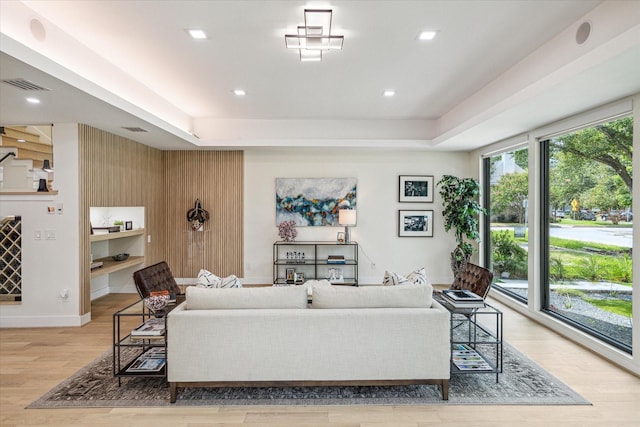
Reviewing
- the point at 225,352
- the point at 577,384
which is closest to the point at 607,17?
the point at 577,384

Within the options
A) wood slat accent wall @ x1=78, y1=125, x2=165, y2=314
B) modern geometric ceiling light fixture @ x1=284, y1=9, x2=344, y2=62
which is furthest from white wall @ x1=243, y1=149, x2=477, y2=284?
modern geometric ceiling light fixture @ x1=284, y1=9, x2=344, y2=62

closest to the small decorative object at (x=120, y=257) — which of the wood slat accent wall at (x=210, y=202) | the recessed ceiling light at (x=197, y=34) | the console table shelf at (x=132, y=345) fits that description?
the wood slat accent wall at (x=210, y=202)

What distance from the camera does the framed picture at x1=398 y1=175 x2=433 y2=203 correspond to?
6.70m

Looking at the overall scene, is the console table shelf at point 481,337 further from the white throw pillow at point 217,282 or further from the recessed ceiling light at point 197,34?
the recessed ceiling light at point 197,34

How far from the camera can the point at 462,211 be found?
5.93 metres

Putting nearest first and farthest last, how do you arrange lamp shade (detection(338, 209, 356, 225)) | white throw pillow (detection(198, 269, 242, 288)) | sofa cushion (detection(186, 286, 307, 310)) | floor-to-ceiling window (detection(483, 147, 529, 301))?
sofa cushion (detection(186, 286, 307, 310))
white throw pillow (detection(198, 269, 242, 288))
floor-to-ceiling window (detection(483, 147, 529, 301))
lamp shade (detection(338, 209, 356, 225))

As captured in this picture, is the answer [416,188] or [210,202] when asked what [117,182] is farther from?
[416,188]

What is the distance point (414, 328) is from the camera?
8.84 ft

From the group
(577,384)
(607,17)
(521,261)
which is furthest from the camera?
(521,261)

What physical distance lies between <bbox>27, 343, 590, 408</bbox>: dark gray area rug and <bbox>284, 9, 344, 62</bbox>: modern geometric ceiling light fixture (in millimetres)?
2916

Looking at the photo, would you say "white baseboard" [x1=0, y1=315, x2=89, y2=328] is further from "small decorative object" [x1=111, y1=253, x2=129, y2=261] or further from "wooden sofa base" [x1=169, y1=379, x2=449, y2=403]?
"wooden sofa base" [x1=169, y1=379, x2=449, y2=403]

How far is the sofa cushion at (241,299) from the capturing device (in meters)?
2.77

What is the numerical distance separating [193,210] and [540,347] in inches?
223

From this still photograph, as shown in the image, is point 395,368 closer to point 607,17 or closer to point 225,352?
point 225,352
